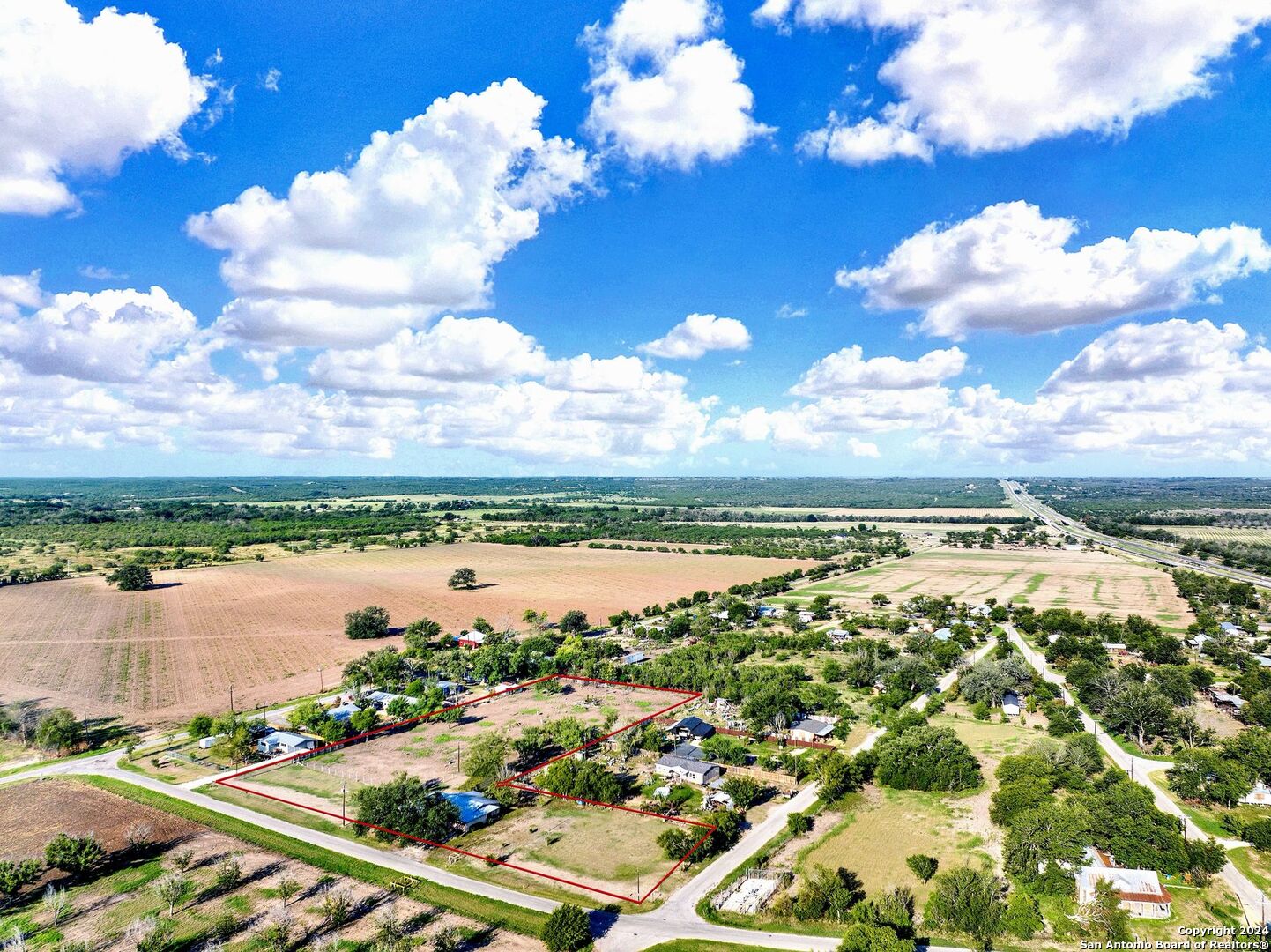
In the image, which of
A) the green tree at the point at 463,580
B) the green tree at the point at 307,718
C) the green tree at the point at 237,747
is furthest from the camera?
the green tree at the point at 463,580

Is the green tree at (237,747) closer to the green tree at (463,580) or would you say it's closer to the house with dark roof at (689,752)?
the house with dark roof at (689,752)

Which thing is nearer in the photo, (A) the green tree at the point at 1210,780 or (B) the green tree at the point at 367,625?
(A) the green tree at the point at 1210,780

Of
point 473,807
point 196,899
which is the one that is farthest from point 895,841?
point 196,899

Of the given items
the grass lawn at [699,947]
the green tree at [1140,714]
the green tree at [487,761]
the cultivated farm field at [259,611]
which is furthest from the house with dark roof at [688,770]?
the cultivated farm field at [259,611]

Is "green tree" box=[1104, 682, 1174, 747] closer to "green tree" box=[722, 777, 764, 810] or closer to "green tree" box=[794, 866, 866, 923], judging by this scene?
"green tree" box=[722, 777, 764, 810]

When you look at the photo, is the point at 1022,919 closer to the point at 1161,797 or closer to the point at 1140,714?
the point at 1161,797

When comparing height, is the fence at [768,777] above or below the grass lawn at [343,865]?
below

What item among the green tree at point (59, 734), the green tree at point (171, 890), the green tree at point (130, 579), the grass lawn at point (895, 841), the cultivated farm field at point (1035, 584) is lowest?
the cultivated farm field at point (1035, 584)
